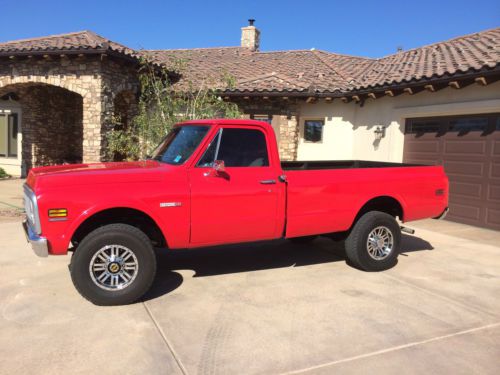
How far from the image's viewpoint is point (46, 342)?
3.54 meters

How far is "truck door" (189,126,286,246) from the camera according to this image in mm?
4547

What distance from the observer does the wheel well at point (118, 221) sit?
14.4 feet

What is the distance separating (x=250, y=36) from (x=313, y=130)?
25.6 feet

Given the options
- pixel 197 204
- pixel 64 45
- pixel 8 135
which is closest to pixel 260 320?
pixel 197 204

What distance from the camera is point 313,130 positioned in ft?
43.5

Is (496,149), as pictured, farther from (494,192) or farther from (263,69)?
(263,69)

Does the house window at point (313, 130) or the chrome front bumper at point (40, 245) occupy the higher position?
the house window at point (313, 130)

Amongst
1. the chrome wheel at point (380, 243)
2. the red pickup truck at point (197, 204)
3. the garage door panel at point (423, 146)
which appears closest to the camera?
the red pickup truck at point (197, 204)

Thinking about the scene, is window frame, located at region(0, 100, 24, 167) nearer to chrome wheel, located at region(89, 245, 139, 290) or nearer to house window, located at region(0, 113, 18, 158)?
house window, located at region(0, 113, 18, 158)

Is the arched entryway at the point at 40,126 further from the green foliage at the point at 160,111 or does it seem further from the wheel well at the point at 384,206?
the wheel well at the point at 384,206

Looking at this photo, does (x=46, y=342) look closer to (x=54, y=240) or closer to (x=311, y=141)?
(x=54, y=240)

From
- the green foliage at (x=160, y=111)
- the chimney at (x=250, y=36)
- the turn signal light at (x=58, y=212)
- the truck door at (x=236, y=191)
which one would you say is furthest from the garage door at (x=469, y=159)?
the chimney at (x=250, y=36)

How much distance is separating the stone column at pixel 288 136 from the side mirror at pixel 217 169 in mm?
8547

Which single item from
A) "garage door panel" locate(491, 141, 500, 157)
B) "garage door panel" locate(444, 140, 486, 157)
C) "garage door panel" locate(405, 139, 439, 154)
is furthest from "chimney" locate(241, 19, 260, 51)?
"garage door panel" locate(491, 141, 500, 157)
